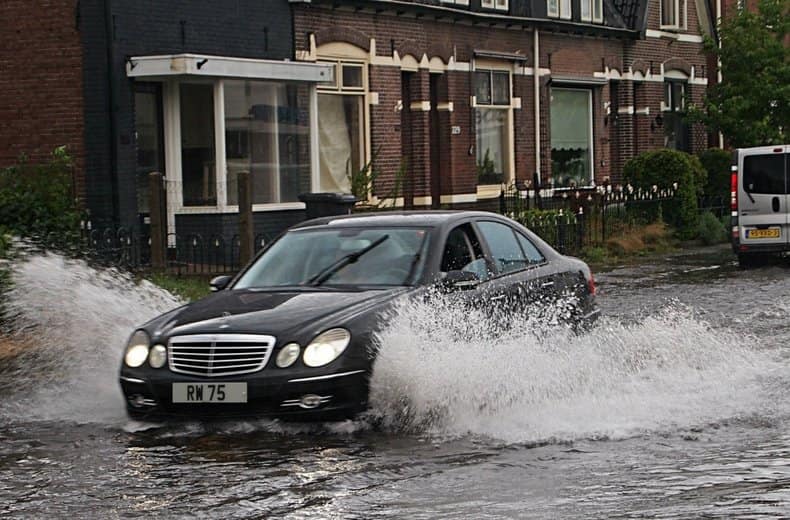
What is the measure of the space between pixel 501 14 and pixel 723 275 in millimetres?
10179

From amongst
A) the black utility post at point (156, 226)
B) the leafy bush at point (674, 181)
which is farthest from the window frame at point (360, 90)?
the black utility post at point (156, 226)

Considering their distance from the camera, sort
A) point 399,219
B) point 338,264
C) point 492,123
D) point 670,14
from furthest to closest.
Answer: point 670,14, point 492,123, point 399,219, point 338,264

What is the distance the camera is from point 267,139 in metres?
25.0

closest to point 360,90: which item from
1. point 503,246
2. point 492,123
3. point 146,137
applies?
point 492,123

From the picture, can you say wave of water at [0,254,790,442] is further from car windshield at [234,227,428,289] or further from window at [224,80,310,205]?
window at [224,80,310,205]

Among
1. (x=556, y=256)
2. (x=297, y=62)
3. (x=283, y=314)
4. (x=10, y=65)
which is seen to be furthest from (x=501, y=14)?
(x=283, y=314)

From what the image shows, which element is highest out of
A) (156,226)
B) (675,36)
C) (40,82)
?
(675,36)

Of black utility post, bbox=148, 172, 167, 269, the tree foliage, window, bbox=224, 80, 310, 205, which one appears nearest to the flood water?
black utility post, bbox=148, 172, 167, 269

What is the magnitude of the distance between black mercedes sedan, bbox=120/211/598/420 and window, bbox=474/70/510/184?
757 inches

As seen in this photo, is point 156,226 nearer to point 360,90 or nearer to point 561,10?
point 360,90

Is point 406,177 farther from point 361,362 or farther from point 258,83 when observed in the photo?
point 361,362

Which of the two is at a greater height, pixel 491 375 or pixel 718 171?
pixel 718 171

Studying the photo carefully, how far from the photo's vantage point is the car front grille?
10.1 meters

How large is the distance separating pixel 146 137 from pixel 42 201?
84.5 inches
